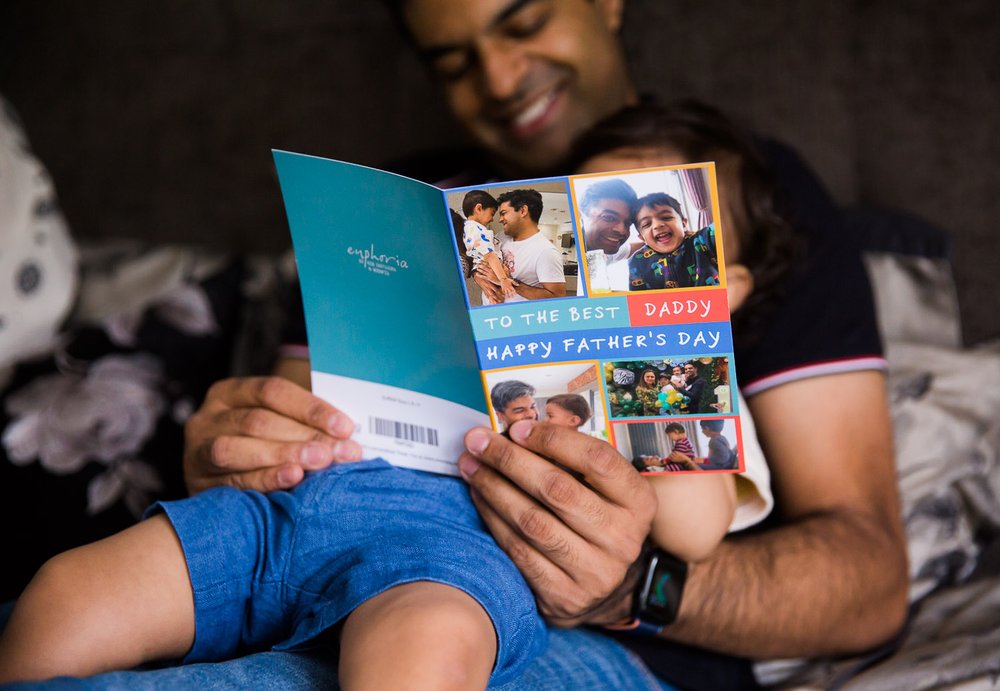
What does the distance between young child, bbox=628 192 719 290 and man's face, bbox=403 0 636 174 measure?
2.08 feet

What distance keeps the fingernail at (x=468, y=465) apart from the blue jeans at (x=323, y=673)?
0.68ft

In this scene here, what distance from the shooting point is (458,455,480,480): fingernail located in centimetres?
91

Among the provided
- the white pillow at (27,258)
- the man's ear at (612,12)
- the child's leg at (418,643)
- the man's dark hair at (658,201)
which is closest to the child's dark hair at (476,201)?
the man's dark hair at (658,201)

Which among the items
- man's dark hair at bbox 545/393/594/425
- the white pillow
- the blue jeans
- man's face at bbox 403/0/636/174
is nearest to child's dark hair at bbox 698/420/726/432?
man's dark hair at bbox 545/393/594/425

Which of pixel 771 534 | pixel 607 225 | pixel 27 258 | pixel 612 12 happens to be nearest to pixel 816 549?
pixel 771 534

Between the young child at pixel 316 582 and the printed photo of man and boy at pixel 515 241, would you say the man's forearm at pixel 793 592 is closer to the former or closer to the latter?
the young child at pixel 316 582

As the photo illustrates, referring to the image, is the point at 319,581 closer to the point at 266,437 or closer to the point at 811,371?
the point at 266,437

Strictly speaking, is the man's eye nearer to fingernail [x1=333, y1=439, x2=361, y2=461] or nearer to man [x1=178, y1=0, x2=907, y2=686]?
man [x1=178, y1=0, x2=907, y2=686]

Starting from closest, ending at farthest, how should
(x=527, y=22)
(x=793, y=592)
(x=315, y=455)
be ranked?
(x=315, y=455), (x=793, y=592), (x=527, y=22)

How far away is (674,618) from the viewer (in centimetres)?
99

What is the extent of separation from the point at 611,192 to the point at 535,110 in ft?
2.19

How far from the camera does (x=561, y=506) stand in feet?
2.78

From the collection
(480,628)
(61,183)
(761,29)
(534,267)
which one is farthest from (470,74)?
(61,183)

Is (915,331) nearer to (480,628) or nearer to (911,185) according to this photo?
(911,185)
